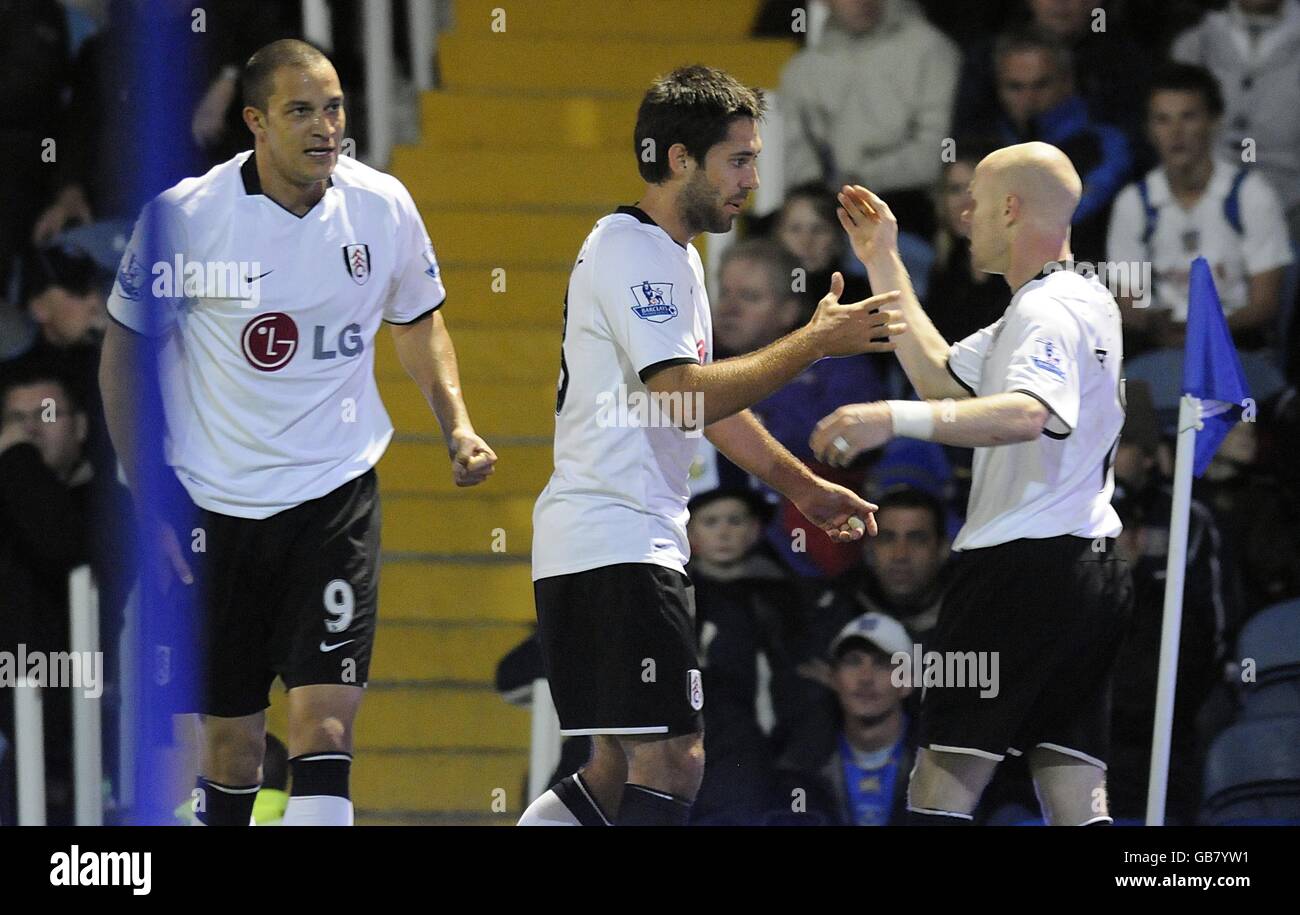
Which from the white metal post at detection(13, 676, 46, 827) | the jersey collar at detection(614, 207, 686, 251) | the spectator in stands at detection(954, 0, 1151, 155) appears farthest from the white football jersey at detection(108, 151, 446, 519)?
the spectator in stands at detection(954, 0, 1151, 155)

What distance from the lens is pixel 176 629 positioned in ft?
15.6

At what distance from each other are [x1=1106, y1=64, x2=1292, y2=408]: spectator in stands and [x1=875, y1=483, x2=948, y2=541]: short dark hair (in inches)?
29.1

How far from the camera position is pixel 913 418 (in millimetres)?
4199

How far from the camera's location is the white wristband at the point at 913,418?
418cm

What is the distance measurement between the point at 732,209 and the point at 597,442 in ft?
1.95

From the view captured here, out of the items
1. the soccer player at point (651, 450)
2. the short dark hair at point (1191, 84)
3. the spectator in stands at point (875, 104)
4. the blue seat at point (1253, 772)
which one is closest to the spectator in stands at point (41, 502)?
the soccer player at point (651, 450)

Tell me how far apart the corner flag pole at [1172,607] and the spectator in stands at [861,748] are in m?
0.90

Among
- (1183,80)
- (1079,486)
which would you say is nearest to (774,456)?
(1079,486)

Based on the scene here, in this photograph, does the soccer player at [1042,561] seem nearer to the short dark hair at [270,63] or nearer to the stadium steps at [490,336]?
the short dark hair at [270,63]

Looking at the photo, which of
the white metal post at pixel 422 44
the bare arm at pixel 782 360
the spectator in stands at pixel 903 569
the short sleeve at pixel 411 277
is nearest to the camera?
the bare arm at pixel 782 360

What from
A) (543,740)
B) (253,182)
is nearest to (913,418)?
(253,182)

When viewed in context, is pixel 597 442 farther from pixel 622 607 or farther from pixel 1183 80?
pixel 1183 80
